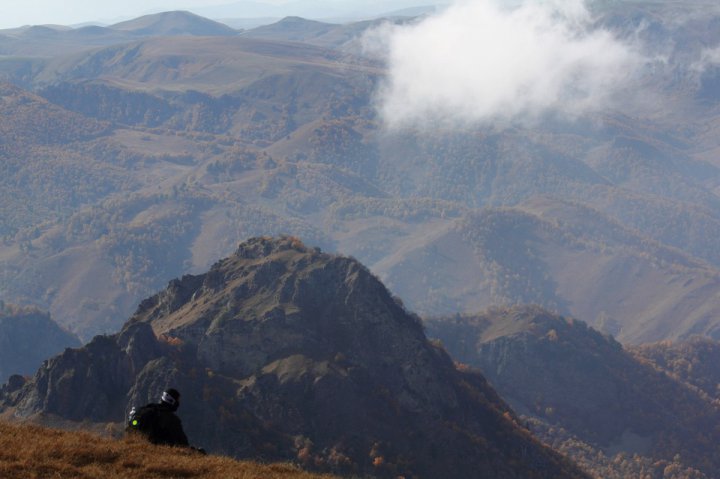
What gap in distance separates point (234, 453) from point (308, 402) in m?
16.5

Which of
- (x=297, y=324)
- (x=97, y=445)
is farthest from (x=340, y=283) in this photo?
(x=97, y=445)

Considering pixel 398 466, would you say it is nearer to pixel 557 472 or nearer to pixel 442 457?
pixel 442 457

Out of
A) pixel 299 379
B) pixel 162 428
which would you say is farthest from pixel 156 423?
pixel 299 379

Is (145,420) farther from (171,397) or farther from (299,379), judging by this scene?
(299,379)

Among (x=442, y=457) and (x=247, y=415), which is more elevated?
(x=247, y=415)

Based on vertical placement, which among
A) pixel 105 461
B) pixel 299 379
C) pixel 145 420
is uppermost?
pixel 145 420

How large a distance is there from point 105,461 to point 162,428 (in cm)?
367

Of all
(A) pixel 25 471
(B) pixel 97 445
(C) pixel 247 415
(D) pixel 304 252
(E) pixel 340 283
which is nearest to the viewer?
(A) pixel 25 471

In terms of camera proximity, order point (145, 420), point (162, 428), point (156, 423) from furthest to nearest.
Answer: point (162, 428) → point (156, 423) → point (145, 420)

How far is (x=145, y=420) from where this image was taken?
50.2 meters

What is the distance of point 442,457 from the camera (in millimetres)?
130125

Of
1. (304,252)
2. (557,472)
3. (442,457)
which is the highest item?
(304,252)

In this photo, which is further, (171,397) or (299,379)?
(299,379)

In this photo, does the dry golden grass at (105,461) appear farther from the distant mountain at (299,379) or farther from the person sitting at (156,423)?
the distant mountain at (299,379)
